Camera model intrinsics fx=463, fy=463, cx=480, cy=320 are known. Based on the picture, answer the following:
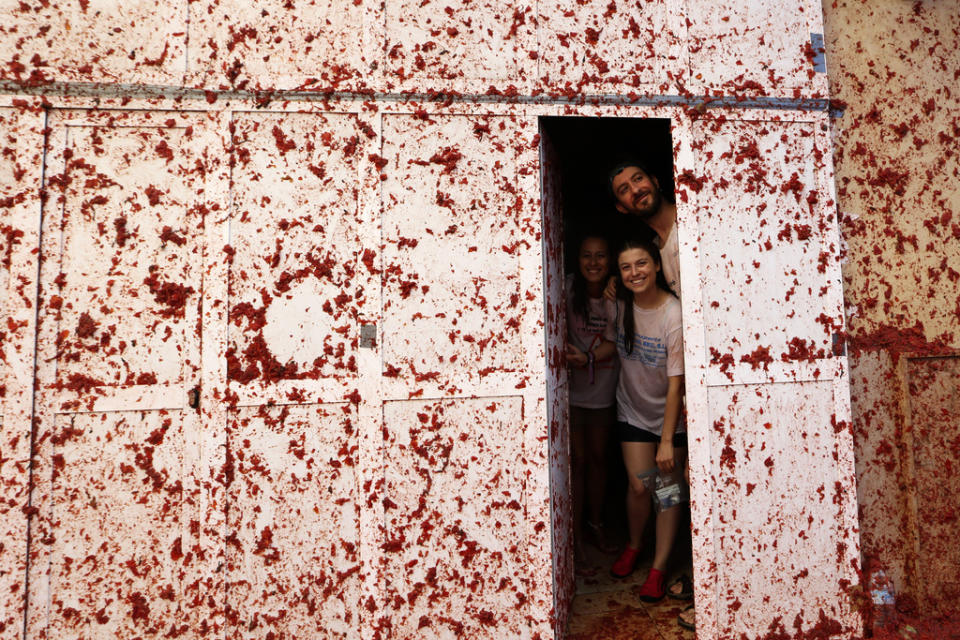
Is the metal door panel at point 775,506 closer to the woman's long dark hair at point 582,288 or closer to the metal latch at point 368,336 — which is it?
the woman's long dark hair at point 582,288

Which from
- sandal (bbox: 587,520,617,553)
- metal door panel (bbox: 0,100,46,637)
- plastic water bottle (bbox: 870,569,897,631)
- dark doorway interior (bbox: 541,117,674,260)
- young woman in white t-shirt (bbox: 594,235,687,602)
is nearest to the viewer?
metal door panel (bbox: 0,100,46,637)

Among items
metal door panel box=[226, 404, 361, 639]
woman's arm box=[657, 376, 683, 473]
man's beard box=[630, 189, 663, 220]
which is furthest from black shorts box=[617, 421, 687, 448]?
metal door panel box=[226, 404, 361, 639]

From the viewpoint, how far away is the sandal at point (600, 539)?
9.93 ft

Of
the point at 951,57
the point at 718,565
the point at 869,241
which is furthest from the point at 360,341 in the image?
the point at 951,57

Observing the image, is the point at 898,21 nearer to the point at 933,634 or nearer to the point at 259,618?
the point at 933,634

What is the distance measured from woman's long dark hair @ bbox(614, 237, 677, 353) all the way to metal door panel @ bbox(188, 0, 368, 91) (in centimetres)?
154

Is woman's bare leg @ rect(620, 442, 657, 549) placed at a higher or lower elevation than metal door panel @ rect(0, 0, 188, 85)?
lower

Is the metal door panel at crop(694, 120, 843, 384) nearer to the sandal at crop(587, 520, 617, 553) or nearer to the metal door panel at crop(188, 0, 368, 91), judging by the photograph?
the sandal at crop(587, 520, 617, 553)

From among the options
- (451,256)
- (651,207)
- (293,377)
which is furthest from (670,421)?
(293,377)

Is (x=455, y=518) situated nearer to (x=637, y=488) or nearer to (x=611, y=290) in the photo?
(x=637, y=488)

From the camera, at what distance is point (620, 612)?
2344 millimetres

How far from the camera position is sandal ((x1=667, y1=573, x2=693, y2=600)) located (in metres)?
2.40

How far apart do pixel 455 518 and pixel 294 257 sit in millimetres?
1294

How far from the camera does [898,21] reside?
2354 millimetres
